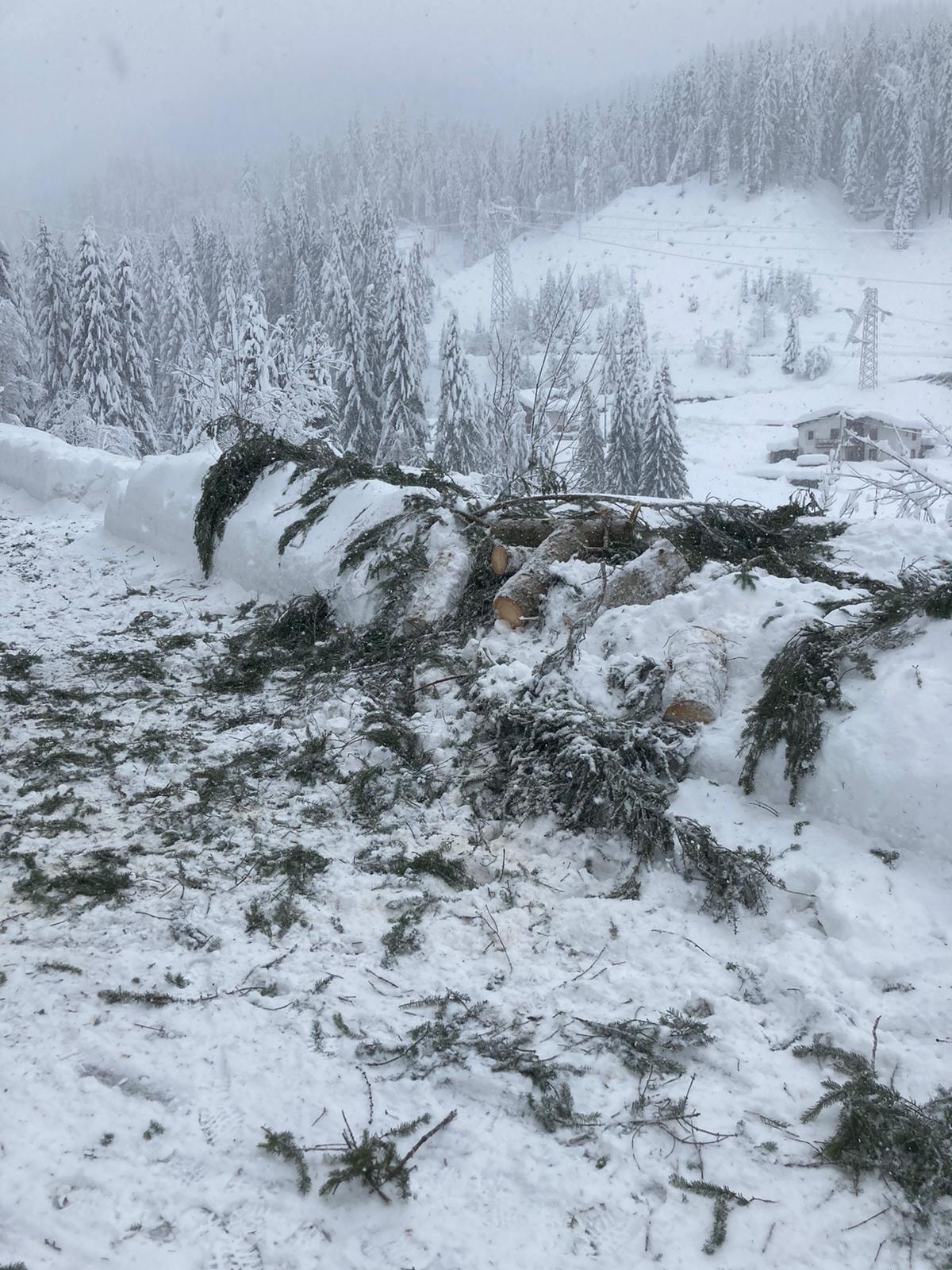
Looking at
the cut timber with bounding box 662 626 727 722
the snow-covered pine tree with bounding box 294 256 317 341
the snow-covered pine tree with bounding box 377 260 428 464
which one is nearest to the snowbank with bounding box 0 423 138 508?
the cut timber with bounding box 662 626 727 722

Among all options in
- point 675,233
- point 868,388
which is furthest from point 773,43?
point 868,388

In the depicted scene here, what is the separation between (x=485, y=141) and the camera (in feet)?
363

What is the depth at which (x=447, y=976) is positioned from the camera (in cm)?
300

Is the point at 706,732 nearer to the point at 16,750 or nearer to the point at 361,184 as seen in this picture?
the point at 16,750

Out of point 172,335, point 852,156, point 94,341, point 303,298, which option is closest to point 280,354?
point 94,341

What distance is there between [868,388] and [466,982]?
62.3 m

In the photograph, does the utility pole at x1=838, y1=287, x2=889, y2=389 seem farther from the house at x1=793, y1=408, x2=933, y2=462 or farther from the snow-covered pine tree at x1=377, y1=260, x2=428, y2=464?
the snow-covered pine tree at x1=377, y1=260, x2=428, y2=464

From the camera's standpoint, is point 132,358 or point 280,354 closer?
point 280,354

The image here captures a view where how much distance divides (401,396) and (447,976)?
32997mm

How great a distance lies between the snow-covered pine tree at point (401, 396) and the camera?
33156 mm

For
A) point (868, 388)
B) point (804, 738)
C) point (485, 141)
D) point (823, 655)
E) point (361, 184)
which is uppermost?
point (485, 141)

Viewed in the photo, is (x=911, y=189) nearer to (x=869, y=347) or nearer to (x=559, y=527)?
(x=869, y=347)

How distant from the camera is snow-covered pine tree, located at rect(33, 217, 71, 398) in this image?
32.4m

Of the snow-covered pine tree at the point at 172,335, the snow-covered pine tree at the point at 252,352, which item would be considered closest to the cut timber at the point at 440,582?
the snow-covered pine tree at the point at 252,352
